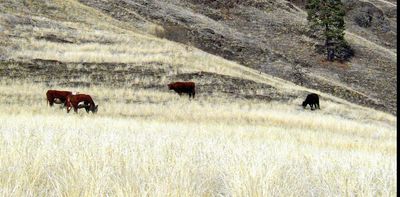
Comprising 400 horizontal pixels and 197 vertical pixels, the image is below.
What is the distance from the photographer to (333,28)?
7869cm

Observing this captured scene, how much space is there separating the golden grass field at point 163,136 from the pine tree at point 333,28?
3426 cm

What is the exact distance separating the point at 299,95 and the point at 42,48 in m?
22.2

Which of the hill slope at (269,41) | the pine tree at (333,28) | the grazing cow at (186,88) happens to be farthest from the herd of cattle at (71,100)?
the pine tree at (333,28)

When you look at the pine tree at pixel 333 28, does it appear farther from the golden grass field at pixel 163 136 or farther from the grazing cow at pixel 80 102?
the grazing cow at pixel 80 102

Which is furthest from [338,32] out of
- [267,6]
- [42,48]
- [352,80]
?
[42,48]

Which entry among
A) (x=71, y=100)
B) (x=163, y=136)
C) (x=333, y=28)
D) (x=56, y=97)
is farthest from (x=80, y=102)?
(x=333, y=28)

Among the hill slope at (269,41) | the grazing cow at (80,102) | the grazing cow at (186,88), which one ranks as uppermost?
the hill slope at (269,41)

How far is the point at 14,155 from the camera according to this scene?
512 centimetres

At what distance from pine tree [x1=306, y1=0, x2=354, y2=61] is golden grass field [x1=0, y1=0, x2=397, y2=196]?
34.3 metres

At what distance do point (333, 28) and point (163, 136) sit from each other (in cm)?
7418

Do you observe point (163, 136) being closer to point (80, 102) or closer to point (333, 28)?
point (80, 102)

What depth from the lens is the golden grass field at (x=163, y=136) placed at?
4.27 metres

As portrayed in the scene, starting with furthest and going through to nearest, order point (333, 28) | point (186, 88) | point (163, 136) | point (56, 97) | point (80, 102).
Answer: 1. point (333, 28)
2. point (186, 88)
3. point (56, 97)
4. point (80, 102)
5. point (163, 136)

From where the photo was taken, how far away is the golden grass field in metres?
4.27
